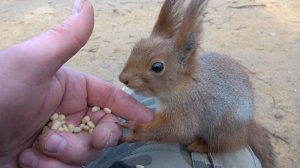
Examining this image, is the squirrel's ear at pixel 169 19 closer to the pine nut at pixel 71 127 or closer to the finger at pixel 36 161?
the pine nut at pixel 71 127

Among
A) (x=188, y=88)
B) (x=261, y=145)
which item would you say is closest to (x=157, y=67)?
(x=188, y=88)

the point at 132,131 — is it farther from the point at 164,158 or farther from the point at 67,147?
the point at 67,147

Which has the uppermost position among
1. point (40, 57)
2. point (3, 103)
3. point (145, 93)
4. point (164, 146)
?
point (40, 57)

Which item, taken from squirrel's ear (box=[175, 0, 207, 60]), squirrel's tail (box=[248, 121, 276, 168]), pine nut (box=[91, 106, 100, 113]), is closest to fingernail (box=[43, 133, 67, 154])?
pine nut (box=[91, 106, 100, 113])

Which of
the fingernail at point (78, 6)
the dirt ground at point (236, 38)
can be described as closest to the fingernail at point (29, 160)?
the fingernail at point (78, 6)

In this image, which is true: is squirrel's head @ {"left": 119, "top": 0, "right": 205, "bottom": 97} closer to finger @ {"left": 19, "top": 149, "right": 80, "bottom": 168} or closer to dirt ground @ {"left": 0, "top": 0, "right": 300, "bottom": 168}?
finger @ {"left": 19, "top": 149, "right": 80, "bottom": 168}

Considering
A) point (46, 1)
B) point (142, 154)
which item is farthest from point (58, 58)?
point (46, 1)

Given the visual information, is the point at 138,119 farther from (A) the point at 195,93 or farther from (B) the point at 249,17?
(B) the point at 249,17
